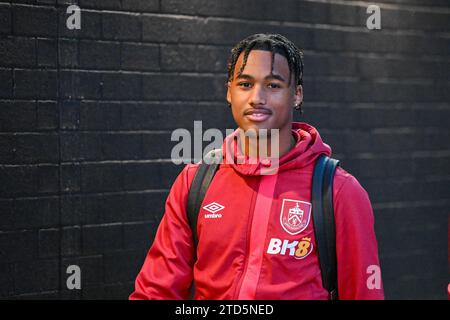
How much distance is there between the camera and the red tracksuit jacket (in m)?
3.17

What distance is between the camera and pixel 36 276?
16.8 ft

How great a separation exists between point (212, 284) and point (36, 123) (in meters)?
2.43

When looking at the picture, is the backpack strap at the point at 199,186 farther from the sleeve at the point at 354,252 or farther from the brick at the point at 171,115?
the brick at the point at 171,115

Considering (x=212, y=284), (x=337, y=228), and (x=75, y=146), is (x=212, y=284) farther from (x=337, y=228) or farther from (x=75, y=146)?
(x=75, y=146)

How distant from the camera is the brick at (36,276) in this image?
5.05m

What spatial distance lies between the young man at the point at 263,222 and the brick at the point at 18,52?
2.07 metres

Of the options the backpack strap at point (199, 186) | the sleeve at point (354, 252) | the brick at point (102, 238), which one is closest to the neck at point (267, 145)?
the backpack strap at point (199, 186)

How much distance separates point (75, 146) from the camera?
523cm

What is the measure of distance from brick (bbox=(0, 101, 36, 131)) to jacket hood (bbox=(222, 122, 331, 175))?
2.05 metres

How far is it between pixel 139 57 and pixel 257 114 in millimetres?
2322

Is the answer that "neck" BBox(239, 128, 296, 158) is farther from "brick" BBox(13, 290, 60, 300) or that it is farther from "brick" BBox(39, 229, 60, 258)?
"brick" BBox(13, 290, 60, 300)

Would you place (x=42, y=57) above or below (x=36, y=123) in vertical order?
above

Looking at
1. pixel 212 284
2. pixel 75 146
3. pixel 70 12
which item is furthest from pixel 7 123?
pixel 212 284
